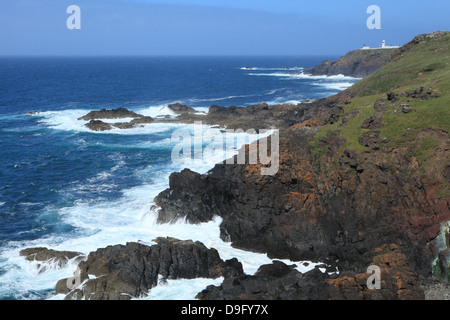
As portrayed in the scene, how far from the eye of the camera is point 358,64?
510ft

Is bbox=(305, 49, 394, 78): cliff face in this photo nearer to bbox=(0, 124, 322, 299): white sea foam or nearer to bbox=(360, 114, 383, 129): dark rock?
bbox=(360, 114, 383, 129): dark rock

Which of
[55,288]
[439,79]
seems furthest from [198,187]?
[439,79]

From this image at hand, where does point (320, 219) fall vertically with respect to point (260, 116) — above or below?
below

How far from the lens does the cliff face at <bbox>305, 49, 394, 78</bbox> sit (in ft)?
481

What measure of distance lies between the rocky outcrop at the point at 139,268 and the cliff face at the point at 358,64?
12712 cm


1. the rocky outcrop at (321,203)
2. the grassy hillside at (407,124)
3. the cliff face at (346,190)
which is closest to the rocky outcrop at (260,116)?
the grassy hillside at (407,124)

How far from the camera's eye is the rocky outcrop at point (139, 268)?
2461 cm

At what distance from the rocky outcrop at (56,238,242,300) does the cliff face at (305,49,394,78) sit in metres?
127

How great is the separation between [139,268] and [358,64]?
14450 centimetres

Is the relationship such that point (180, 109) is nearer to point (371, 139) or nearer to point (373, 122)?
point (373, 122)

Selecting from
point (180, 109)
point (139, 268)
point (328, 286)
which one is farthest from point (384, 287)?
point (180, 109)

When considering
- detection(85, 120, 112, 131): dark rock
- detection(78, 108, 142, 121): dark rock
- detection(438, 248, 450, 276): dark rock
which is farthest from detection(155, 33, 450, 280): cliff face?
detection(78, 108, 142, 121): dark rock

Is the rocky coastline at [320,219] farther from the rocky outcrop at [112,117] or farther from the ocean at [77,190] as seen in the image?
the rocky outcrop at [112,117]
